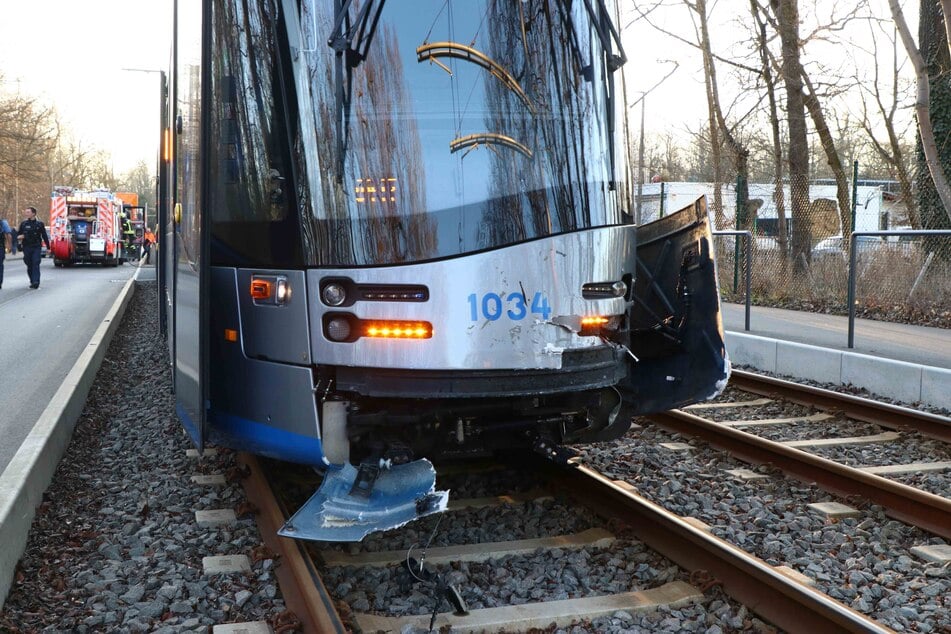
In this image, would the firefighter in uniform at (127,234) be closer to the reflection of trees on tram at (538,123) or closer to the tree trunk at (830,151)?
the tree trunk at (830,151)

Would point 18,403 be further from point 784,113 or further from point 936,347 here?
point 784,113

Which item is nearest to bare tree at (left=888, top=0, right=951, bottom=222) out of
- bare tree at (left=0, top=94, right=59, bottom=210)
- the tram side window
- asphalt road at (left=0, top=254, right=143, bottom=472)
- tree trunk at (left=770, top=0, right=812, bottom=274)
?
tree trunk at (left=770, top=0, right=812, bottom=274)

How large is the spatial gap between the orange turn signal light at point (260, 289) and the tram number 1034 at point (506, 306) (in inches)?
42.2

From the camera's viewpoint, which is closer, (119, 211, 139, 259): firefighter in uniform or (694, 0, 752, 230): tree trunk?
(694, 0, 752, 230): tree trunk

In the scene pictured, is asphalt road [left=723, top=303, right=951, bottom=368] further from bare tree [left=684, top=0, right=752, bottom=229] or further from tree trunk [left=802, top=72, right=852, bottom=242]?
bare tree [left=684, top=0, right=752, bottom=229]

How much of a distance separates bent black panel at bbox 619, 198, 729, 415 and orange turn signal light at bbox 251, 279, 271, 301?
2.21 metres

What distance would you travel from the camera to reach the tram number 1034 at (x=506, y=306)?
15.3ft

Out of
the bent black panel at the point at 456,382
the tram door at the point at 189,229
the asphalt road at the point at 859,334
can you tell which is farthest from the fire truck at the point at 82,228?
the bent black panel at the point at 456,382

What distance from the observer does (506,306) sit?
15.4ft

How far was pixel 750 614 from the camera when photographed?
4.15 m

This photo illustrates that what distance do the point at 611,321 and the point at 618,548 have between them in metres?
1.15

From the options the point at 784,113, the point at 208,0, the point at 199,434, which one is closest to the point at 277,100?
the point at 208,0

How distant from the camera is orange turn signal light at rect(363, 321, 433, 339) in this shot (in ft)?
15.2

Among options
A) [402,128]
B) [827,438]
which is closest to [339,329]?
[402,128]
